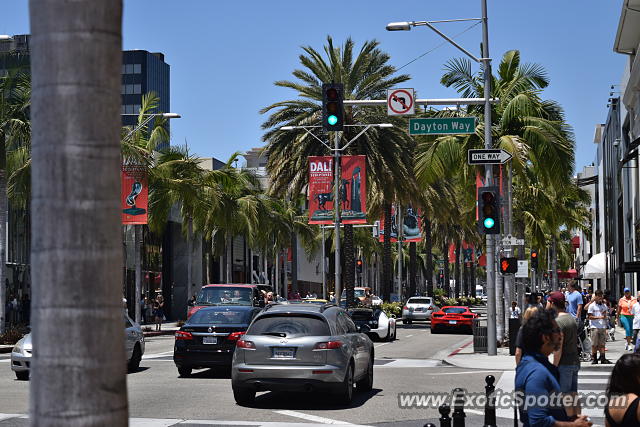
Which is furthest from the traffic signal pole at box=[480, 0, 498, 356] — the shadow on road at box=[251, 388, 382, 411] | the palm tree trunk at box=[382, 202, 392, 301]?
the palm tree trunk at box=[382, 202, 392, 301]

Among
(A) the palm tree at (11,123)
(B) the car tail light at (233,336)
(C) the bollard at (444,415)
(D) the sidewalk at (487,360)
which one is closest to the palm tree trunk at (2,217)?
(A) the palm tree at (11,123)

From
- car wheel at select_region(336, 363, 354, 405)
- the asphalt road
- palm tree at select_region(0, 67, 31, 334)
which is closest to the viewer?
the asphalt road

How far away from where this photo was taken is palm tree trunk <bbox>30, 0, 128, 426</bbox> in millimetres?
3355

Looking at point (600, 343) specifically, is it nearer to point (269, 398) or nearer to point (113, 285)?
point (269, 398)

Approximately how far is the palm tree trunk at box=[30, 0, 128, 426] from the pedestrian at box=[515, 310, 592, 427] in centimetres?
313

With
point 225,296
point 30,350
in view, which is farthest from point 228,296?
point 30,350

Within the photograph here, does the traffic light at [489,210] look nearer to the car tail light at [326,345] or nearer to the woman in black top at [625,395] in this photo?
the car tail light at [326,345]

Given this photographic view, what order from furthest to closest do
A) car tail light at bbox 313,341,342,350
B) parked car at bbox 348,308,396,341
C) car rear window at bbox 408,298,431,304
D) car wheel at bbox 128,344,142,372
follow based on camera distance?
car rear window at bbox 408,298,431,304, parked car at bbox 348,308,396,341, car wheel at bbox 128,344,142,372, car tail light at bbox 313,341,342,350

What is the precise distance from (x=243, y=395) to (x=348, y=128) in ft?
96.3

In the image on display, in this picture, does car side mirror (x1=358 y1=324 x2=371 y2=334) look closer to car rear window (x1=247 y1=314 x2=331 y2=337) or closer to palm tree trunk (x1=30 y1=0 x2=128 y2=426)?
car rear window (x1=247 y1=314 x2=331 y2=337)

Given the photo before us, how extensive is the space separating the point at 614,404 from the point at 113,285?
3.62m

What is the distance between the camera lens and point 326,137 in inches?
1797

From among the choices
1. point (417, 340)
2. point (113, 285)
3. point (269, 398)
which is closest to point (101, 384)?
point (113, 285)

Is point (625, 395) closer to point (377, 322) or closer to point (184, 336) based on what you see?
point (184, 336)
